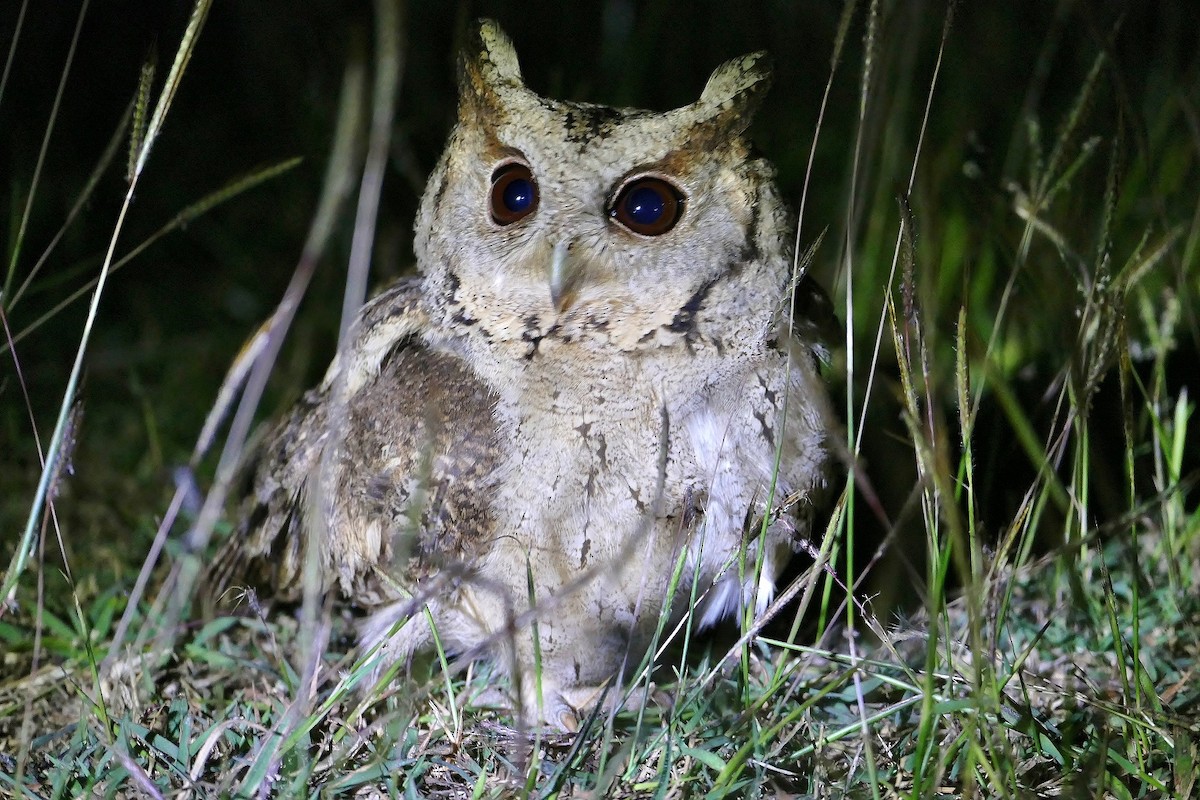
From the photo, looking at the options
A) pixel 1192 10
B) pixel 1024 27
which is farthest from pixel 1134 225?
pixel 1024 27

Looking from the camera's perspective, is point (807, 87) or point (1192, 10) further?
point (807, 87)

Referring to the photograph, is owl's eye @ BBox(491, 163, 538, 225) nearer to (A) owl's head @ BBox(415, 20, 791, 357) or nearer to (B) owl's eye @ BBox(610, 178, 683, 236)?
(A) owl's head @ BBox(415, 20, 791, 357)

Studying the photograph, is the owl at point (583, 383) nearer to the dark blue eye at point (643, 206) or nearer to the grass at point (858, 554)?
the dark blue eye at point (643, 206)

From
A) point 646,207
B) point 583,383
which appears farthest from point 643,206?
point 583,383

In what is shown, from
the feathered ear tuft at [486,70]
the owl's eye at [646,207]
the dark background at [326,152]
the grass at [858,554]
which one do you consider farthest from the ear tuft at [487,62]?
the dark background at [326,152]

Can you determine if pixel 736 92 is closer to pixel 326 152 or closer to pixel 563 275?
pixel 563 275

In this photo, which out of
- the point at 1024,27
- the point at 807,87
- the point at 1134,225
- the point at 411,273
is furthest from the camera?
the point at 1024,27

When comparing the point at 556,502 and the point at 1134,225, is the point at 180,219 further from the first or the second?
the point at 1134,225

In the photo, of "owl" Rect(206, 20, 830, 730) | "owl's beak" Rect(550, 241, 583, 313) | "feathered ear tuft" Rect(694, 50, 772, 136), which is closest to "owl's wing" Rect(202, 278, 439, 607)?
"owl" Rect(206, 20, 830, 730)
